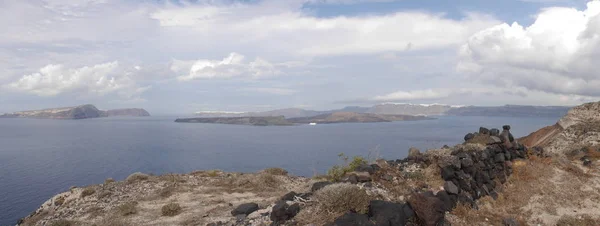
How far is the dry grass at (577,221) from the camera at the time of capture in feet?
42.1

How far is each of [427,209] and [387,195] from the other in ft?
7.09

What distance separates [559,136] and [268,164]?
63206 millimetres

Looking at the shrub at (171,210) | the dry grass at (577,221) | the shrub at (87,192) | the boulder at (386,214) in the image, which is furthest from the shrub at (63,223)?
the dry grass at (577,221)

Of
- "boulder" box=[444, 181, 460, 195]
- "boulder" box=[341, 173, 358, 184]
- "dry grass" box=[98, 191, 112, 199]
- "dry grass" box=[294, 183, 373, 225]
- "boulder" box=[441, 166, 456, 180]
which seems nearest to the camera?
"dry grass" box=[294, 183, 373, 225]

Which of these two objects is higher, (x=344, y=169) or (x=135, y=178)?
(x=344, y=169)

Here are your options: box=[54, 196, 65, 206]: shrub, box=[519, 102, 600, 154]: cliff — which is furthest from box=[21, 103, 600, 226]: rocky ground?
box=[519, 102, 600, 154]: cliff

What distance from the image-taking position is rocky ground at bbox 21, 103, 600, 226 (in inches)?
397

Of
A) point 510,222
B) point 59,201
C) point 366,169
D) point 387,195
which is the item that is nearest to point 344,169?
point 366,169

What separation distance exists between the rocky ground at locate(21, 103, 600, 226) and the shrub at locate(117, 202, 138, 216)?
0.13 ft

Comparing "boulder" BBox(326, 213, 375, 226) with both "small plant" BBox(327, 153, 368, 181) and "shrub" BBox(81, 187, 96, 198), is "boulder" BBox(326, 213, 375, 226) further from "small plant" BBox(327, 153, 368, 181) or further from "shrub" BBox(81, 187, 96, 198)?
"shrub" BBox(81, 187, 96, 198)

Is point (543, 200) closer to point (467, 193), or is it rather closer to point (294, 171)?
point (467, 193)

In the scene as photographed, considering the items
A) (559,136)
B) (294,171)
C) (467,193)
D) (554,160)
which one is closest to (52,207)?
(467,193)

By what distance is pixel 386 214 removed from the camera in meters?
9.30

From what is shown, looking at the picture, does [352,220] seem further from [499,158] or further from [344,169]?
[499,158]
